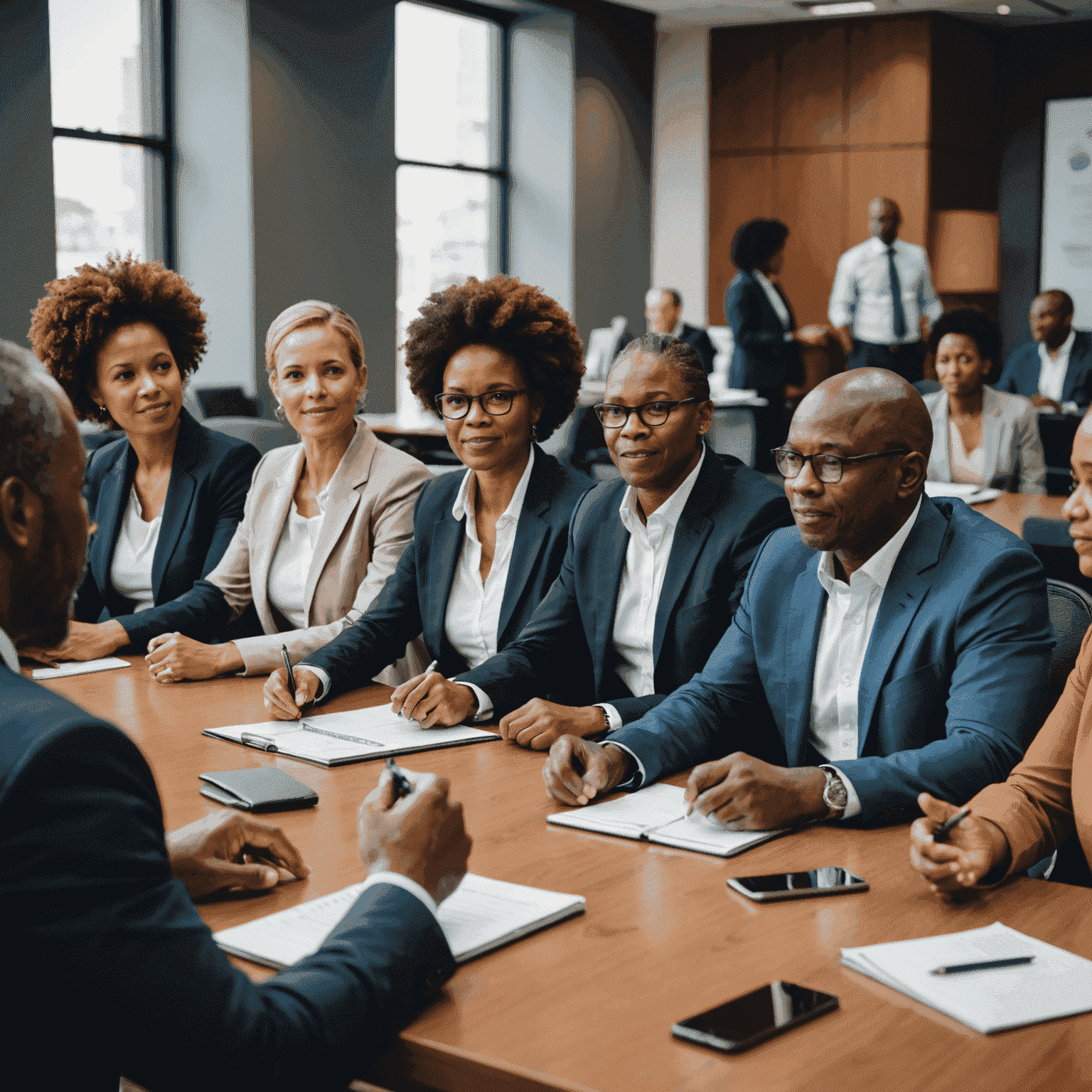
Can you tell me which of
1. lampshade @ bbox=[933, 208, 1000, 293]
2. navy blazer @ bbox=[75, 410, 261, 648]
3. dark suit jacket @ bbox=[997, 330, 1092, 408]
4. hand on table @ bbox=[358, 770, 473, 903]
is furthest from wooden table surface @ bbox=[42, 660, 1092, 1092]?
lampshade @ bbox=[933, 208, 1000, 293]

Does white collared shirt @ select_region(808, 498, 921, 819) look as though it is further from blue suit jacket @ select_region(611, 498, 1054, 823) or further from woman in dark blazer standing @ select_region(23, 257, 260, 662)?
woman in dark blazer standing @ select_region(23, 257, 260, 662)

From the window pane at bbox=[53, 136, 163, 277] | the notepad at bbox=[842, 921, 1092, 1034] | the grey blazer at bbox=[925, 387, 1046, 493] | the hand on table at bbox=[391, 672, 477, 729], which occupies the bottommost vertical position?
the notepad at bbox=[842, 921, 1092, 1034]

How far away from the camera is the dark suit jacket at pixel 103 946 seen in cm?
99

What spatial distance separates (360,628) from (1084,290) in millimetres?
11355

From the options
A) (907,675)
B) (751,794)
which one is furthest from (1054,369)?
(751,794)

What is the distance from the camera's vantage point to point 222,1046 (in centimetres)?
106

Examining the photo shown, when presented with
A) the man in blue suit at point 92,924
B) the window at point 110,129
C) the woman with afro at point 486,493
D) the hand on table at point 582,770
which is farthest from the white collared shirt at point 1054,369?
the man in blue suit at point 92,924

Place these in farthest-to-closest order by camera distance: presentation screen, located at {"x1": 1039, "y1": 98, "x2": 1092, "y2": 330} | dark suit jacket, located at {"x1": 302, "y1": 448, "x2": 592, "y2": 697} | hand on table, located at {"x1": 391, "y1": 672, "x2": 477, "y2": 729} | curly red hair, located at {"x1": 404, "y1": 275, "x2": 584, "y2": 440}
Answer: presentation screen, located at {"x1": 1039, "y1": 98, "x2": 1092, "y2": 330} < curly red hair, located at {"x1": 404, "y1": 275, "x2": 584, "y2": 440} < dark suit jacket, located at {"x1": 302, "y1": 448, "x2": 592, "y2": 697} < hand on table, located at {"x1": 391, "y1": 672, "x2": 477, "y2": 729}

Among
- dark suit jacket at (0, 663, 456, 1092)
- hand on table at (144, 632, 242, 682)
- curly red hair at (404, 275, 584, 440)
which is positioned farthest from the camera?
curly red hair at (404, 275, 584, 440)

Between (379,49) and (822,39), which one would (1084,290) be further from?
(379,49)

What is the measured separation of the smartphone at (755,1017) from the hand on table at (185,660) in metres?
1.79

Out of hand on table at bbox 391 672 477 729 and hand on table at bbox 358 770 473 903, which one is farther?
hand on table at bbox 391 672 477 729

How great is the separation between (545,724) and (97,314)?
2.01 meters

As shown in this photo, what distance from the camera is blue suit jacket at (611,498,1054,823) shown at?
1961 millimetres
